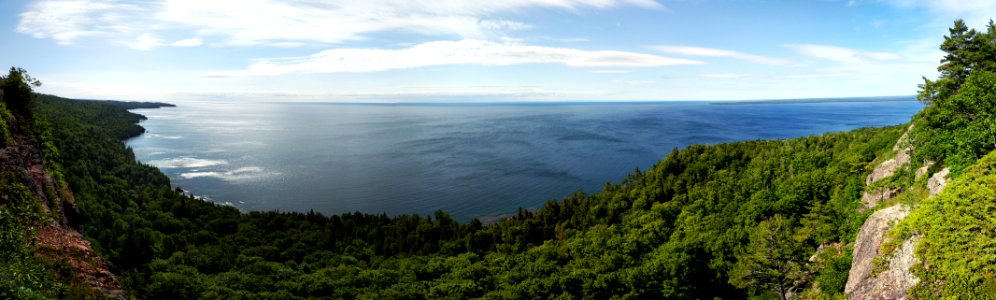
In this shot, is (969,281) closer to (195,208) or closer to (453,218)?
(453,218)

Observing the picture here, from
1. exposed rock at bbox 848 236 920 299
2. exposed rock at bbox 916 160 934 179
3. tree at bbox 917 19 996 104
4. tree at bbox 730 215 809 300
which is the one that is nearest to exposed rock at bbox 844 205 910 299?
exposed rock at bbox 848 236 920 299

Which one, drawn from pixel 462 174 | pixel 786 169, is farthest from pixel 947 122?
pixel 462 174

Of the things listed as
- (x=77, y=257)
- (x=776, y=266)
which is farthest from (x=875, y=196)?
(x=77, y=257)

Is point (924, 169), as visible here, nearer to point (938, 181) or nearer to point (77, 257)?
point (938, 181)

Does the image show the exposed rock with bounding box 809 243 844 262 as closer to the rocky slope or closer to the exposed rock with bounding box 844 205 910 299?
the rocky slope

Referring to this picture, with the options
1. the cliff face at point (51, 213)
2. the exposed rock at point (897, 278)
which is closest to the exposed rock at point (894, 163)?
the exposed rock at point (897, 278)
